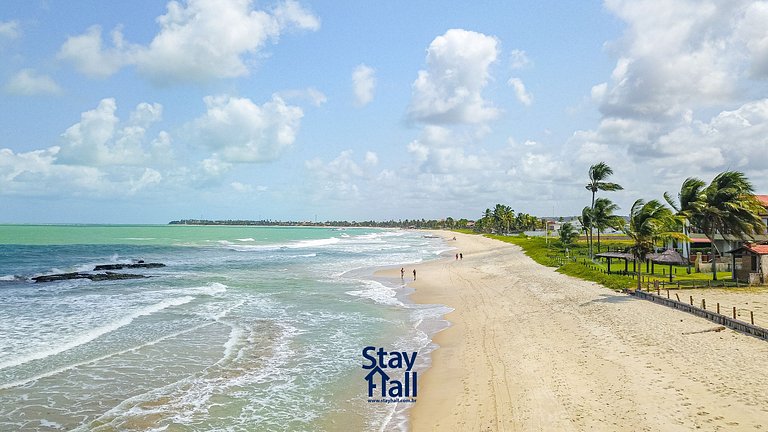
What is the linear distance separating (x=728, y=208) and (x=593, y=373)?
20.7 m

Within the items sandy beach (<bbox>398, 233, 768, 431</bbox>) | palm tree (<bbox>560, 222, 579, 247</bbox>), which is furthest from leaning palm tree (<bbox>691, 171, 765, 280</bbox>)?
palm tree (<bbox>560, 222, 579, 247</bbox>)

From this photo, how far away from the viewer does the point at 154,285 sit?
116 feet

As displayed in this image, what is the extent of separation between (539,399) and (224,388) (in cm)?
869

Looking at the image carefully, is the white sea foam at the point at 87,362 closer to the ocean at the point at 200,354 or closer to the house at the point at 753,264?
the ocean at the point at 200,354

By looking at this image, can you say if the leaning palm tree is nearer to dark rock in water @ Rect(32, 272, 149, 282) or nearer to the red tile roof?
the red tile roof

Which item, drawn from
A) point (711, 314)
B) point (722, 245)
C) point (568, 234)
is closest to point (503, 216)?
point (568, 234)

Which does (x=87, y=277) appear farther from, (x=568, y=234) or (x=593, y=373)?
(x=568, y=234)

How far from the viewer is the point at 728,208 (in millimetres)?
27594

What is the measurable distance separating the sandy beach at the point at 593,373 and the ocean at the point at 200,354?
157 centimetres

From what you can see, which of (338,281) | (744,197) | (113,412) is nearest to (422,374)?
(113,412)

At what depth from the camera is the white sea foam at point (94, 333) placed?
1612 centimetres

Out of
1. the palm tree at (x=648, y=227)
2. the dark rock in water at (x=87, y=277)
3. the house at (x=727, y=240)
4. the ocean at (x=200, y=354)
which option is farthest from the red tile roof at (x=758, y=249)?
the dark rock in water at (x=87, y=277)

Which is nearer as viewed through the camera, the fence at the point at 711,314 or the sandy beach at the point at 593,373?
the sandy beach at the point at 593,373

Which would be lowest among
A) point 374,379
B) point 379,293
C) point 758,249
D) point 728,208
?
point 374,379
